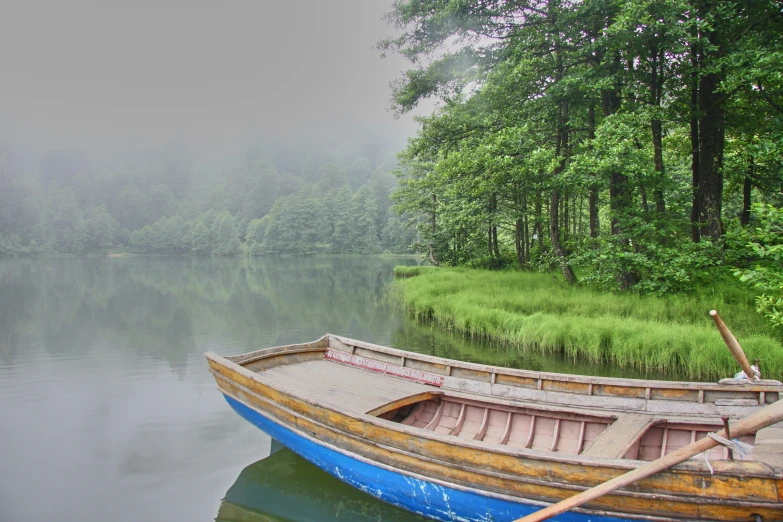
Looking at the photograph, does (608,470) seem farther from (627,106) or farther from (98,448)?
(627,106)

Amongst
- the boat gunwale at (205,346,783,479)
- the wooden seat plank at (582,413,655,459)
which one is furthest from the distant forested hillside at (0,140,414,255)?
the boat gunwale at (205,346,783,479)

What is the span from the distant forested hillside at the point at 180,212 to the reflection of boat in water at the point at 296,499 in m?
55.6

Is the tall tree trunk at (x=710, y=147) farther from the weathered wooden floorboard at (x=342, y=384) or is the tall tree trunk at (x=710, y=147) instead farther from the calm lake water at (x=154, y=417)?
the weathered wooden floorboard at (x=342, y=384)

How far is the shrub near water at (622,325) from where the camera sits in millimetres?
9094

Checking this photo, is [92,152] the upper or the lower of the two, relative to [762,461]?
upper

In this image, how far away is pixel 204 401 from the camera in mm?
9188

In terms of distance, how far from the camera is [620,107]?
496 inches

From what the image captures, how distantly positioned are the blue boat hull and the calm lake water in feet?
1.21

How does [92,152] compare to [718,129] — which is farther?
[92,152]

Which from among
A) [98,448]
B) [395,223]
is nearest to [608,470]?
[98,448]

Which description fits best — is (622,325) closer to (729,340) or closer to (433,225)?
(729,340)

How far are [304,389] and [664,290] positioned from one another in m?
9.74

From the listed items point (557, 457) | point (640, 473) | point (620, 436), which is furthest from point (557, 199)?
point (640, 473)

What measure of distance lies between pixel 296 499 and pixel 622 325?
8272 millimetres
